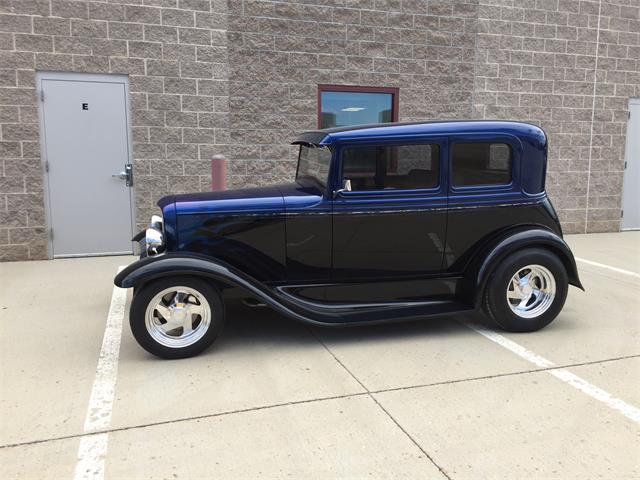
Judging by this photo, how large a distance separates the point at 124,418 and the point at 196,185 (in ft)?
17.5

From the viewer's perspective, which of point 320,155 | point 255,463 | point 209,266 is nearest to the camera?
point 255,463

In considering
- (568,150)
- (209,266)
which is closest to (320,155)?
(209,266)

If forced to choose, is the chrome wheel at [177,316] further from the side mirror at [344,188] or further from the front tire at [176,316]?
the side mirror at [344,188]

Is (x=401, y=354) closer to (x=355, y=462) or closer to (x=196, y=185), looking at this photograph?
(x=355, y=462)

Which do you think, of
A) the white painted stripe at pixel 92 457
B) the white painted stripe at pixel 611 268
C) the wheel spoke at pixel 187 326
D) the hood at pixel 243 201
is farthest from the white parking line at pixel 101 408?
the white painted stripe at pixel 611 268

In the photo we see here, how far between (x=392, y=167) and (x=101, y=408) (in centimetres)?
288

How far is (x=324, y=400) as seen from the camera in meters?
3.49

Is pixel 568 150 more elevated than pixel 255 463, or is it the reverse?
pixel 568 150

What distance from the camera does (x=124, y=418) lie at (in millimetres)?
3242

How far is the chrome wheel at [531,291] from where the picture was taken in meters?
4.69

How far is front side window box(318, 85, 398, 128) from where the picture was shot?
8.64 metres

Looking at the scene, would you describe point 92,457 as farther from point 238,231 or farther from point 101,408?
point 238,231

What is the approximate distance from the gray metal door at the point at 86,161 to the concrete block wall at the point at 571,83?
6005 millimetres

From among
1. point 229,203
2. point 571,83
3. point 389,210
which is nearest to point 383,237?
point 389,210
